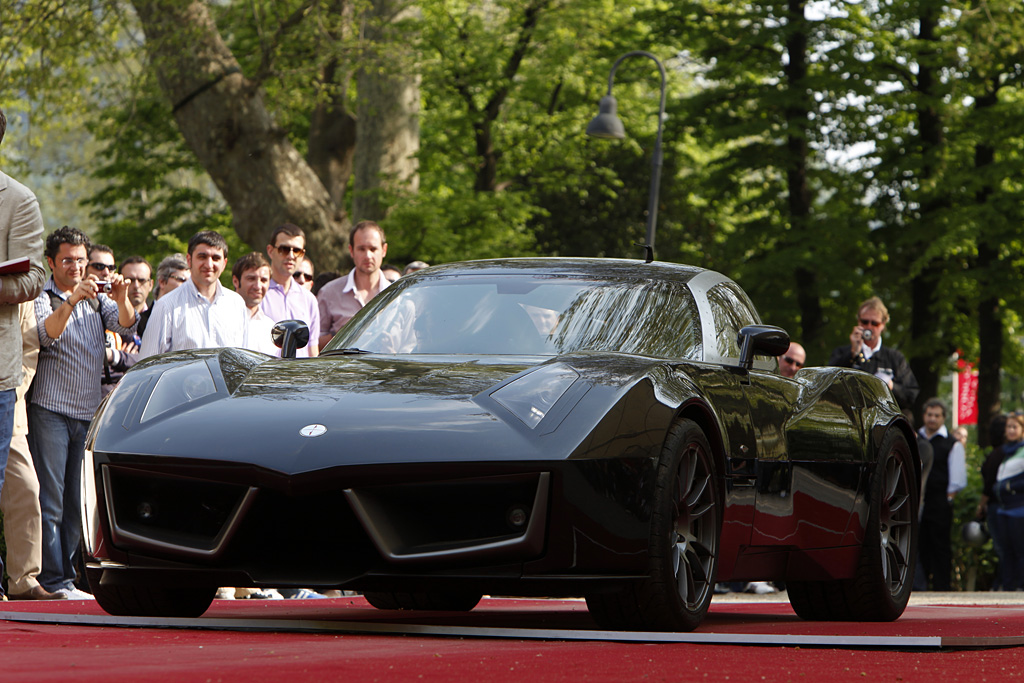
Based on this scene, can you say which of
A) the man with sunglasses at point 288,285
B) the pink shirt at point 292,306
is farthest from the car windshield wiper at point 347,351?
the man with sunglasses at point 288,285

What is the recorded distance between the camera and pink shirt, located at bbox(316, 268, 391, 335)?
34.3ft

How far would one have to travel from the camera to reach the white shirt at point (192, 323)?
8.73m

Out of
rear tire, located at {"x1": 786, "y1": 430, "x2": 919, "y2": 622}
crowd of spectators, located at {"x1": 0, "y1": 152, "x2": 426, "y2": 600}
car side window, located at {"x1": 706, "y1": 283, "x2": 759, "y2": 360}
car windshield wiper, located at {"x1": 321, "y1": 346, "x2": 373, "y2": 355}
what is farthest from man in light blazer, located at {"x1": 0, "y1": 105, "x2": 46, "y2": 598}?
rear tire, located at {"x1": 786, "y1": 430, "x2": 919, "y2": 622}

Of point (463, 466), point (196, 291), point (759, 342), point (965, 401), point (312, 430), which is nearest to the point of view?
point (463, 466)

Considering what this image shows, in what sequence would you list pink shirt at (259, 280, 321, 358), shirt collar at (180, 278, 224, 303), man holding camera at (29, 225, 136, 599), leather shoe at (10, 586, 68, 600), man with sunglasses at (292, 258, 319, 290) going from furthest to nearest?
man with sunglasses at (292, 258, 319, 290) → pink shirt at (259, 280, 321, 358) → shirt collar at (180, 278, 224, 303) → man holding camera at (29, 225, 136, 599) → leather shoe at (10, 586, 68, 600)

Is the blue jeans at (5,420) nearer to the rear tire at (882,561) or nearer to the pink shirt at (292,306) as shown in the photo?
the pink shirt at (292,306)

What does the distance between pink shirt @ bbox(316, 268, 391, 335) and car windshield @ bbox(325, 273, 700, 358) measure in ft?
12.4

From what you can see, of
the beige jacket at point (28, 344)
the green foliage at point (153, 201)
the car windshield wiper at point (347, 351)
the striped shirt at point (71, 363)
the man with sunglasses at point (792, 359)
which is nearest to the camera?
the car windshield wiper at point (347, 351)

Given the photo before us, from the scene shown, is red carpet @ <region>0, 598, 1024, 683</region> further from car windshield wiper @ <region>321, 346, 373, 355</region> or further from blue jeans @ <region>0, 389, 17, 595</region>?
blue jeans @ <region>0, 389, 17, 595</region>

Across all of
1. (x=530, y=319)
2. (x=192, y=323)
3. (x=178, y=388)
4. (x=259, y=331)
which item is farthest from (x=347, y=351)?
(x=259, y=331)

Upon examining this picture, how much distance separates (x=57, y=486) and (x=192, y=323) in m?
1.18

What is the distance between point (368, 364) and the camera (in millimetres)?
5750

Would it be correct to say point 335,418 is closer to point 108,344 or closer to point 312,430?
point 312,430

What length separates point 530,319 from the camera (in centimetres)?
615
